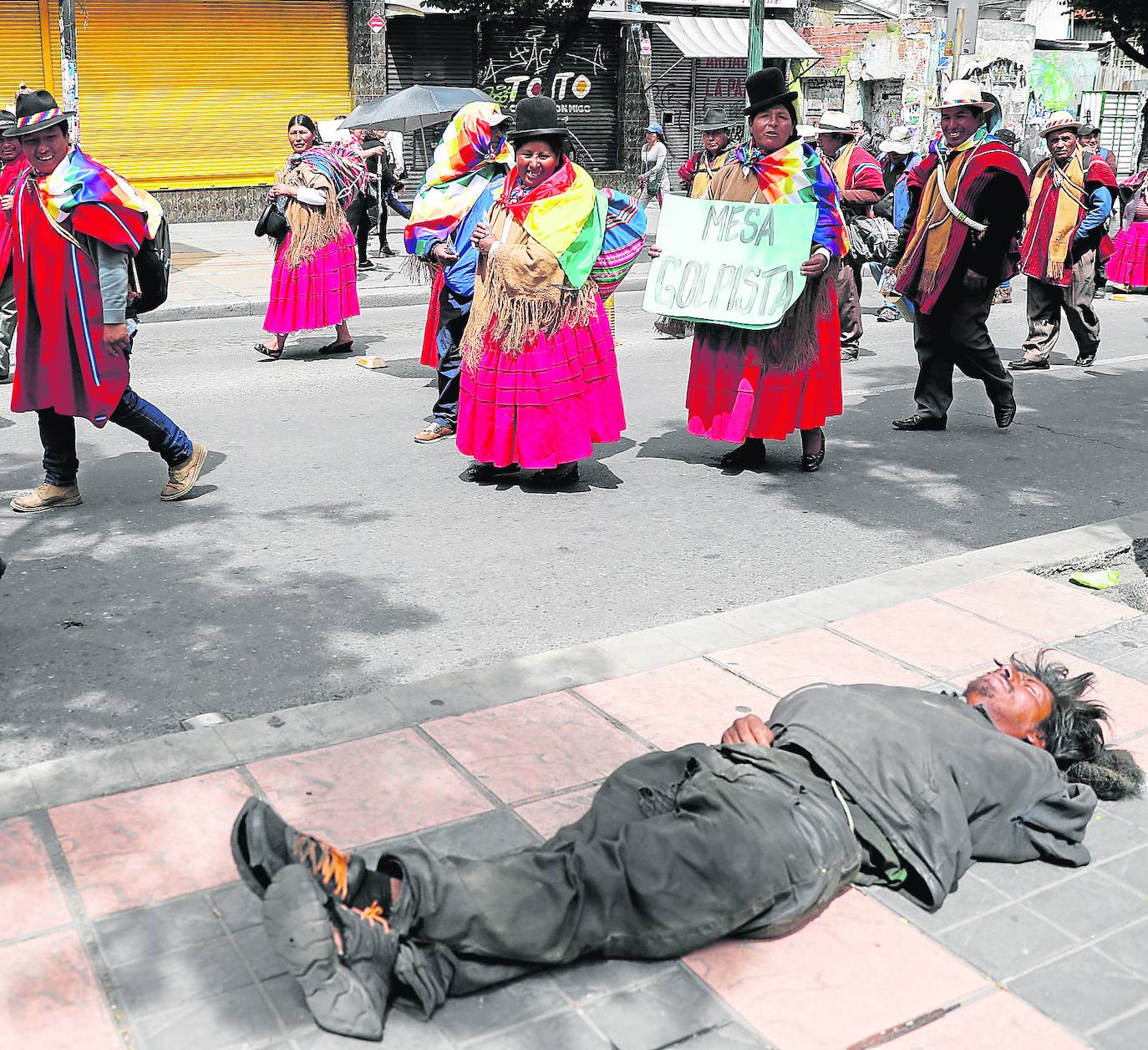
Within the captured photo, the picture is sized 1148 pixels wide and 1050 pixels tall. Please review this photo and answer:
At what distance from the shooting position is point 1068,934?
2.98 m

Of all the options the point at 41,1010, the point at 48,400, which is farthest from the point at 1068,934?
the point at 48,400

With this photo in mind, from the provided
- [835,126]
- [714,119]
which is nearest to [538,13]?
[714,119]

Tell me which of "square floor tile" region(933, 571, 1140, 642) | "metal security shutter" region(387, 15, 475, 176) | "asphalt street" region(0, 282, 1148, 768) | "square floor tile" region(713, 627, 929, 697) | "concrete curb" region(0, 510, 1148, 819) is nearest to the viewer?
"concrete curb" region(0, 510, 1148, 819)

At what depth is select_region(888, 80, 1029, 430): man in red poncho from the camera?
7.49 meters

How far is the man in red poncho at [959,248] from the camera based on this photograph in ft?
24.6

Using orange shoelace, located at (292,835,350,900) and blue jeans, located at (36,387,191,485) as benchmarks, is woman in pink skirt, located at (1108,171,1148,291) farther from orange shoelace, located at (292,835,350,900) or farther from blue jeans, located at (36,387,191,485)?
orange shoelace, located at (292,835,350,900)

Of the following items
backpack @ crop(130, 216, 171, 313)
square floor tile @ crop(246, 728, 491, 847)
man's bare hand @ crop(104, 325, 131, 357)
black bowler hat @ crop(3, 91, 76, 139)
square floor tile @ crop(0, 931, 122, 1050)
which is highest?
black bowler hat @ crop(3, 91, 76, 139)

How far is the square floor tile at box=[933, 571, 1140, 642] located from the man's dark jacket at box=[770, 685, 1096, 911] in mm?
1555

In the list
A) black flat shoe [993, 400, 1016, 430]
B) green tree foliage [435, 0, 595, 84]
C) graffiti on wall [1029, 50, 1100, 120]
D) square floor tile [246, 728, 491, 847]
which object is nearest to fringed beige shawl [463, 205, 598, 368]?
black flat shoe [993, 400, 1016, 430]

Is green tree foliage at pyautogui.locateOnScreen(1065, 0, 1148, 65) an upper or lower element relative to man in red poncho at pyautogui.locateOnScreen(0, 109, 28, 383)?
upper

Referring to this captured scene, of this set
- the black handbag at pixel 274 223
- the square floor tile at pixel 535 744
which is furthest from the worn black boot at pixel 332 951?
the black handbag at pixel 274 223

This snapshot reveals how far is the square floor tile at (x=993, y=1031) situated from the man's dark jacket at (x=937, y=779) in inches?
13.5

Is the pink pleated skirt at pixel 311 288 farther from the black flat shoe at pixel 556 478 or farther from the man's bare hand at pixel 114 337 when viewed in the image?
the man's bare hand at pixel 114 337

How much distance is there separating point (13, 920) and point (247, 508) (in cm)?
363
